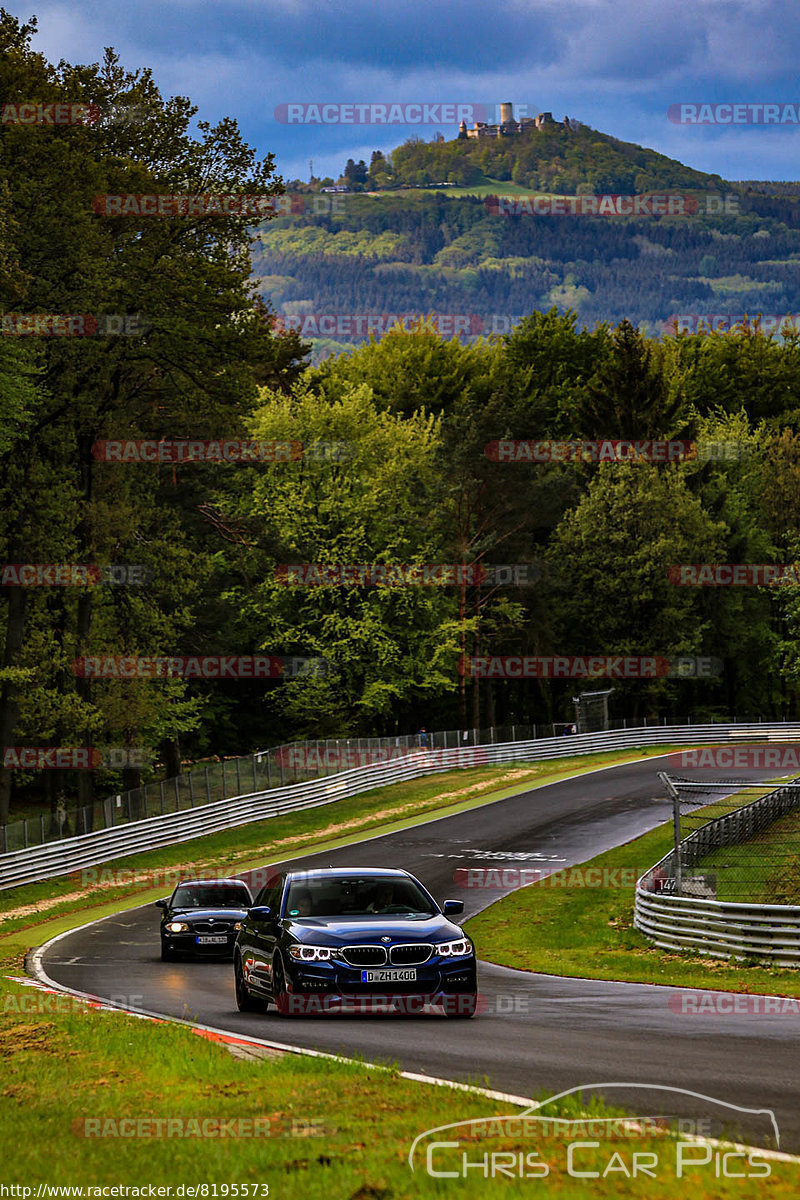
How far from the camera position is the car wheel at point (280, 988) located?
542 inches

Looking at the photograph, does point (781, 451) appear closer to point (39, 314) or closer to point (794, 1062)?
point (39, 314)

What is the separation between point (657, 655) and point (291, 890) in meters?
64.7

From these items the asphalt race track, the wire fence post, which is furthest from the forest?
the wire fence post

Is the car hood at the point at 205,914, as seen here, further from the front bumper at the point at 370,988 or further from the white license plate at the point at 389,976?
the white license plate at the point at 389,976

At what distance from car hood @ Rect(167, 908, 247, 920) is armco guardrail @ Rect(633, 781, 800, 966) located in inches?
290

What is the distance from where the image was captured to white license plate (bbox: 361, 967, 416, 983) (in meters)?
13.4

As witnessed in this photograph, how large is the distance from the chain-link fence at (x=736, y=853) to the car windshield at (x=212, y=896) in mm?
7805

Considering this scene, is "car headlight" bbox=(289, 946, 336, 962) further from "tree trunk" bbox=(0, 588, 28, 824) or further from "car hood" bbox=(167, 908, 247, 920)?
"tree trunk" bbox=(0, 588, 28, 824)

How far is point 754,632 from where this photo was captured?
85.1 m

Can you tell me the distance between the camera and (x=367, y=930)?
44.9ft

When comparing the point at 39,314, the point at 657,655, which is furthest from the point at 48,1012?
the point at 657,655

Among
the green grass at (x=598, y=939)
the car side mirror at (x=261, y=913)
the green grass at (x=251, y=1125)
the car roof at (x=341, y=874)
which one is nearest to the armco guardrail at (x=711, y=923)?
the green grass at (x=598, y=939)

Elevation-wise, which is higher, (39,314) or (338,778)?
(39,314)

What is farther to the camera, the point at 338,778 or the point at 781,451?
the point at 781,451
